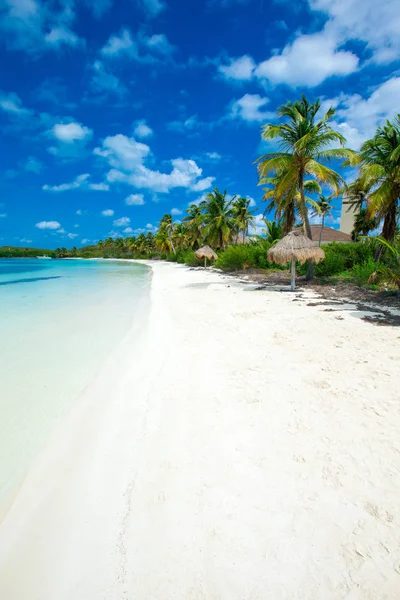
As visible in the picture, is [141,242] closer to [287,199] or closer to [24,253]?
[287,199]

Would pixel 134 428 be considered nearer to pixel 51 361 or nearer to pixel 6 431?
Result: pixel 6 431

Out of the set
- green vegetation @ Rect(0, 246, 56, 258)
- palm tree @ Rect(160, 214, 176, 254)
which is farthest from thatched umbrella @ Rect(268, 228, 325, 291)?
green vegetation @ Rect(0, 246, 56, 258)

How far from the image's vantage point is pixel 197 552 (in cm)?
173

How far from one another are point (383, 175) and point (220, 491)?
1415cm

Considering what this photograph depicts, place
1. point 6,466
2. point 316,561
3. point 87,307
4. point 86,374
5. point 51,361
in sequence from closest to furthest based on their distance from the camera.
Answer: point 316,561, point 6,466, point 86,374, point 51,361, point 87,307

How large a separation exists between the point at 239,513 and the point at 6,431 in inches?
113

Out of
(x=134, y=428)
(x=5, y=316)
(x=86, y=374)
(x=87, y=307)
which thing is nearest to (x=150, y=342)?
(x=86, y=374)

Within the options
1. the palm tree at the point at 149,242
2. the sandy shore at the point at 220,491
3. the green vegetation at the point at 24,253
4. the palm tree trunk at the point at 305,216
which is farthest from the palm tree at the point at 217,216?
the green vegetation at the point at 24,253

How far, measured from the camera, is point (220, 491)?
219 centimetres

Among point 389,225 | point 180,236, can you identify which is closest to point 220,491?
point 389,225

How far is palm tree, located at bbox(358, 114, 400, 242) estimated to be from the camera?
11.4 metres

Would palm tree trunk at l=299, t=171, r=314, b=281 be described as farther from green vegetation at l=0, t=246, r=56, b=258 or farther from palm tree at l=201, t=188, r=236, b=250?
green vegetation at l=0, t=246, r=56, b=258

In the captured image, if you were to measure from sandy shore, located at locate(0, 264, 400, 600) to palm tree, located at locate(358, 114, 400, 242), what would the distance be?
9982 mm

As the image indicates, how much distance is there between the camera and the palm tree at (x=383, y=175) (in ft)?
→ 37.5
